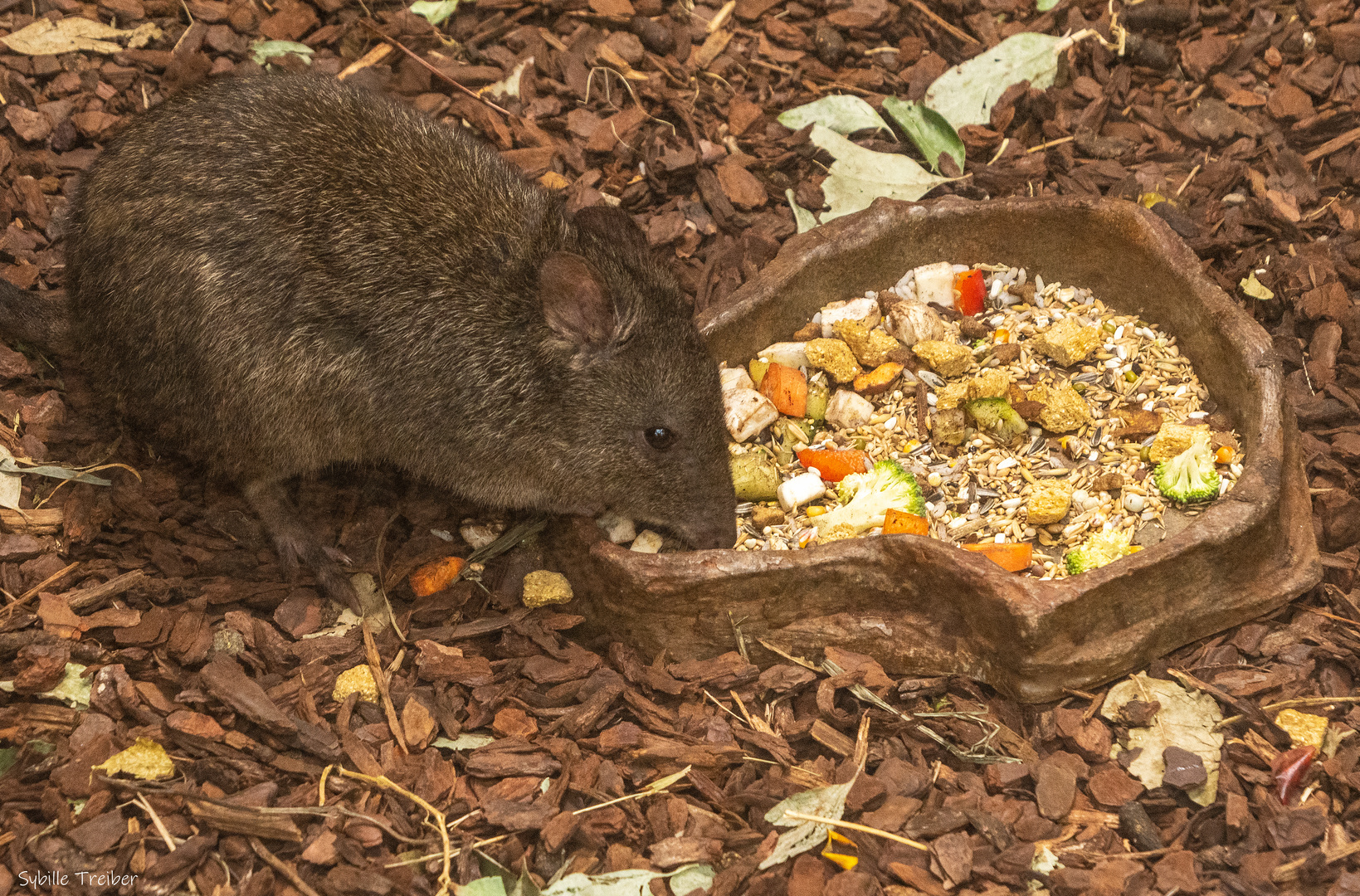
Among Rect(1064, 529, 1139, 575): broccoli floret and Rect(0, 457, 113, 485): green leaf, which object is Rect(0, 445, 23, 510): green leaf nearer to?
Rect(0, 457, 113, 485): green leaf

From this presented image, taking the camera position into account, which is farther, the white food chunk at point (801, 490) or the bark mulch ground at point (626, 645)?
the white food chunk at point (801, 490)

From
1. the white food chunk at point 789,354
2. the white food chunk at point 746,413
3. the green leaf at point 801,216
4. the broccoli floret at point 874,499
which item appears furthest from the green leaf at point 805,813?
the green leaf at point 801,216

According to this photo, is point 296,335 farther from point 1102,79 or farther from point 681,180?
point 1102,79

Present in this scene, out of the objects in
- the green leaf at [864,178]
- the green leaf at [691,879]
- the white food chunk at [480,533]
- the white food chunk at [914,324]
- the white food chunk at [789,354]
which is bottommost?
the white food chunk at [480,533]

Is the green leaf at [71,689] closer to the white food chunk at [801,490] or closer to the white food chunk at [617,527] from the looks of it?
the white food chunk at [617,527]

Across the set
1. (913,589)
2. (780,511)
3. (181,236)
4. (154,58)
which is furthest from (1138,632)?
(154,58)
